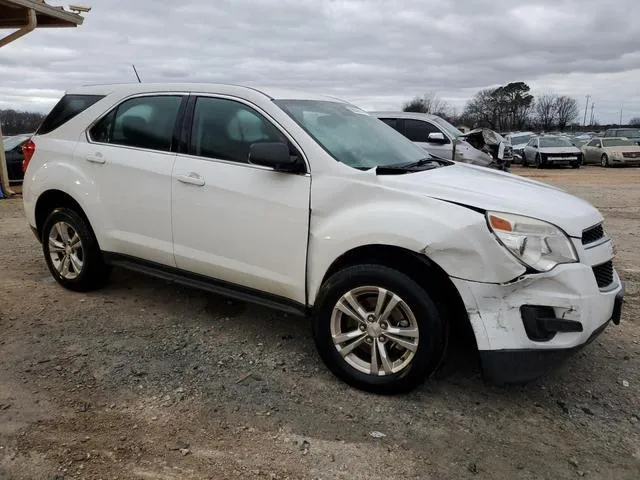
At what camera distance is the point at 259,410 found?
3184mm

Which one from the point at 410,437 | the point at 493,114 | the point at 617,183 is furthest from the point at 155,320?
the point at 493,114

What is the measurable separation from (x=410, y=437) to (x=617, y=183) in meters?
15.7

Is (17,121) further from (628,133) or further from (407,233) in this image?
(628,133)

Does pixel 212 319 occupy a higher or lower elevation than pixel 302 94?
lower

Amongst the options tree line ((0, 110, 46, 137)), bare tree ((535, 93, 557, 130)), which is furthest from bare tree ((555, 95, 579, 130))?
tree line ((0, 110, 46, 137))

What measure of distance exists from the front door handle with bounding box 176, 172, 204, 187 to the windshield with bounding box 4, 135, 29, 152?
→ 40.5 feet

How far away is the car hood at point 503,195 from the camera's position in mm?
3018

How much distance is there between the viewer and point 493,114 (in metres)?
90.1

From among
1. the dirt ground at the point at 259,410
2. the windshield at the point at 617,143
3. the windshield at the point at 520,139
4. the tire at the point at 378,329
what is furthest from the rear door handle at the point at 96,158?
the windshield at the point at 520,139

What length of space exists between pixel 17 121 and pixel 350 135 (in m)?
19.5

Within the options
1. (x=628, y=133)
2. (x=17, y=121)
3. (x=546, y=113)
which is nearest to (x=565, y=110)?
(x=546, y=113)

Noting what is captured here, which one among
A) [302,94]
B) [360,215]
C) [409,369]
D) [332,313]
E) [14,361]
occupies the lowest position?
[14,361]

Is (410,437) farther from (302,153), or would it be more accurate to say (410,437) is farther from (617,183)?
(617,183)

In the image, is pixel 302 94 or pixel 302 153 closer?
pixel 302 153
